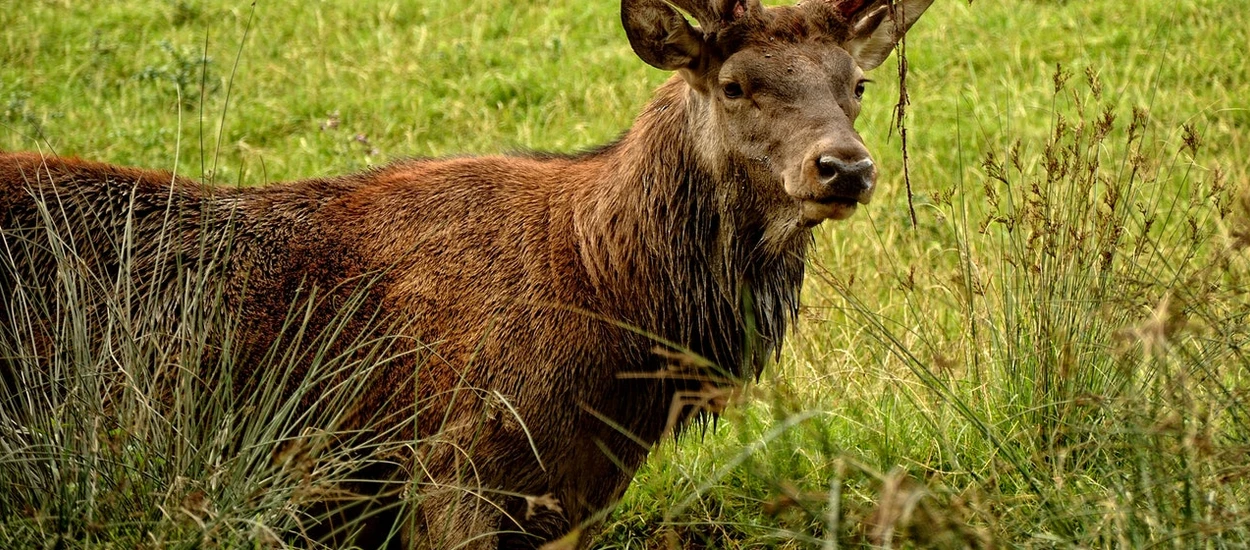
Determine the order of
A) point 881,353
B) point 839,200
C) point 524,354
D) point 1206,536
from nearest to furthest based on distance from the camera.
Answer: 1. point 1206,536
2. point 839,200
3. point 524,354
4. point 881,353

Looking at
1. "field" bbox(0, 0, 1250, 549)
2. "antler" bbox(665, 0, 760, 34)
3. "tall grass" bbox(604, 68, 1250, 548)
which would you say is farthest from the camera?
"antler" bbox(665, 0, 760, 34)

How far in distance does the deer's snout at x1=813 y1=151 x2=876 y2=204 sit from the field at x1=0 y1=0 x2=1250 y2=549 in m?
0.52

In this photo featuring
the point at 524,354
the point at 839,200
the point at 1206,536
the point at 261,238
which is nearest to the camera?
the point at 1206,536

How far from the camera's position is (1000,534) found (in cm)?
360

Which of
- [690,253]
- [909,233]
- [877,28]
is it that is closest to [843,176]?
[690,253]

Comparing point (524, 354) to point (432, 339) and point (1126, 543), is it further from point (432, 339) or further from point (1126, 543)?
point (1126, 543)

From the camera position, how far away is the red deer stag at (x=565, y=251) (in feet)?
14.2

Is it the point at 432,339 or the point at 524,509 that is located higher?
the point at 432,339

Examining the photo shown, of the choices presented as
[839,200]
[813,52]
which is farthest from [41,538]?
[813,52]

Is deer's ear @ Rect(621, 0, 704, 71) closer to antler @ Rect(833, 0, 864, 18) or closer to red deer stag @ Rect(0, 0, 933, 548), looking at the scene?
red deer stag @ Rect(0, 0, 933, 548)

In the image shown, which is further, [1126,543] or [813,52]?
[813,52]

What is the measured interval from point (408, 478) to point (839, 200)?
169cm

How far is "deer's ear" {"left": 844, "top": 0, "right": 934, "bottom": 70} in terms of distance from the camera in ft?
15.7

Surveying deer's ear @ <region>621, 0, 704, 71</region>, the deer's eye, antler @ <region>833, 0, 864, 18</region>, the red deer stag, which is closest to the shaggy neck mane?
the red deer stag
